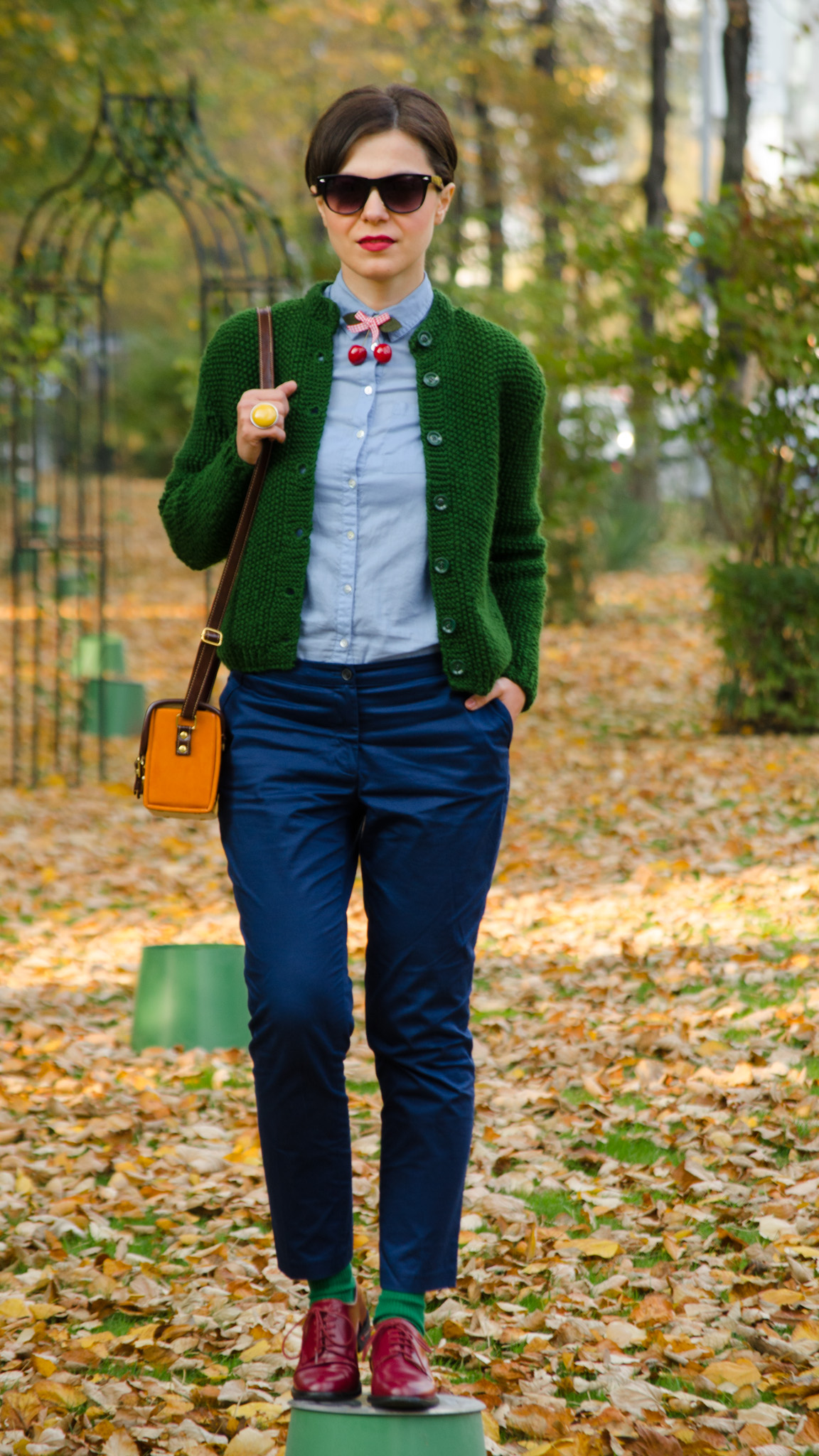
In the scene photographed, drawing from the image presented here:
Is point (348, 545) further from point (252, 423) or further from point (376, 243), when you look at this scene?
point (376, 243)

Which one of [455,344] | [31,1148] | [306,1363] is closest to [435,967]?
[306,1363]

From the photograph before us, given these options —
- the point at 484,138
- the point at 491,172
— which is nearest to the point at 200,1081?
the point at 484,138

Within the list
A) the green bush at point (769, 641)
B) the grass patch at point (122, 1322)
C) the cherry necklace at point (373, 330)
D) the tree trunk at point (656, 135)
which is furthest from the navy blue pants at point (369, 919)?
the tree trunk at point (656, 135)

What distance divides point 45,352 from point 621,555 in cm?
912

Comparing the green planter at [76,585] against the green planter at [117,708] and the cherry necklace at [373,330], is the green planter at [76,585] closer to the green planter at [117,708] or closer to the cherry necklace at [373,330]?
the green planter at [117,708]

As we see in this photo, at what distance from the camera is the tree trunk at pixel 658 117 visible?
17.4 metres

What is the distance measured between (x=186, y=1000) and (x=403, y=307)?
2.95m

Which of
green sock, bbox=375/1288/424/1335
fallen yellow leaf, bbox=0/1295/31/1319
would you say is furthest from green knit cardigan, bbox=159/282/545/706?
fallen yellow leaf, bbox=0/1295/31/1319

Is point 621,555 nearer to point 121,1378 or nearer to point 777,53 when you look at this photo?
point 121,1378

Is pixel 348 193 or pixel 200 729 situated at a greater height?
pixel 348 193

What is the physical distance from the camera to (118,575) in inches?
748

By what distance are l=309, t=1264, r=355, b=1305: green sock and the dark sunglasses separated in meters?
1.72

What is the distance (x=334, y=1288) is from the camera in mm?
2512

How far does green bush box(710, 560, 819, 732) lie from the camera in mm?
9141
